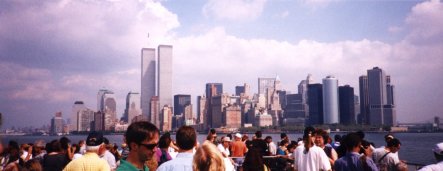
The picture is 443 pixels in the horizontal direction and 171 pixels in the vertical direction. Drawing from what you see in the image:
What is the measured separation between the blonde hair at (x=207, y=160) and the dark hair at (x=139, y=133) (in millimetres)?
507

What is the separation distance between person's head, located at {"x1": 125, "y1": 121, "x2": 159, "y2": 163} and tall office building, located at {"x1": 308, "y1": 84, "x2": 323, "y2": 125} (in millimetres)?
192091

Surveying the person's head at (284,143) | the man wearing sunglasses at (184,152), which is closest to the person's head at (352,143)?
the man wearing sunglasses at (184,152)

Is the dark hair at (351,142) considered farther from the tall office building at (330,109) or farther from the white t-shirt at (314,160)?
the tall office building at (330,109)

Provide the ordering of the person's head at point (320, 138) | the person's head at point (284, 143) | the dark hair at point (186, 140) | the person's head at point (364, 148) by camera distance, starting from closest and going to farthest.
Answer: the dark hair at point (186, 140), the person's head at point (364, 148), the person's head at point (320, 138), the person's head at point (284, 143)

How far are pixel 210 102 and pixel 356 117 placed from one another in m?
70.0

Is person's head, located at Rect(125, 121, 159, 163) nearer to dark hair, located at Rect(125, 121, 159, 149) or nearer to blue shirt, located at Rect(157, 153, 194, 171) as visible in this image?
dark hair, located at Rect(125, 121, 159, 149)

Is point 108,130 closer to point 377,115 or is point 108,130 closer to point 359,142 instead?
point 377,115

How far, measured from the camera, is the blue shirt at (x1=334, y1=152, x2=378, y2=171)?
17.3ft

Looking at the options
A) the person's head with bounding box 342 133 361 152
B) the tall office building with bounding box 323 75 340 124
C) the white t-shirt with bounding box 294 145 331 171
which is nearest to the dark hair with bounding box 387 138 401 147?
the white t-shirt with bounding box 294 145 331 171

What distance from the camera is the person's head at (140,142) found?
3.18 metres

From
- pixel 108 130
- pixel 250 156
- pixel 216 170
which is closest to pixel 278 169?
pixel 250 156

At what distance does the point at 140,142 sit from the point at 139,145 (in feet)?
0.08

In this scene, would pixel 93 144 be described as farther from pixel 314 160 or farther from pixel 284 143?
pixel 284 143

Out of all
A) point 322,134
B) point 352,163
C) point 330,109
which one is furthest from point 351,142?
point 330,109
